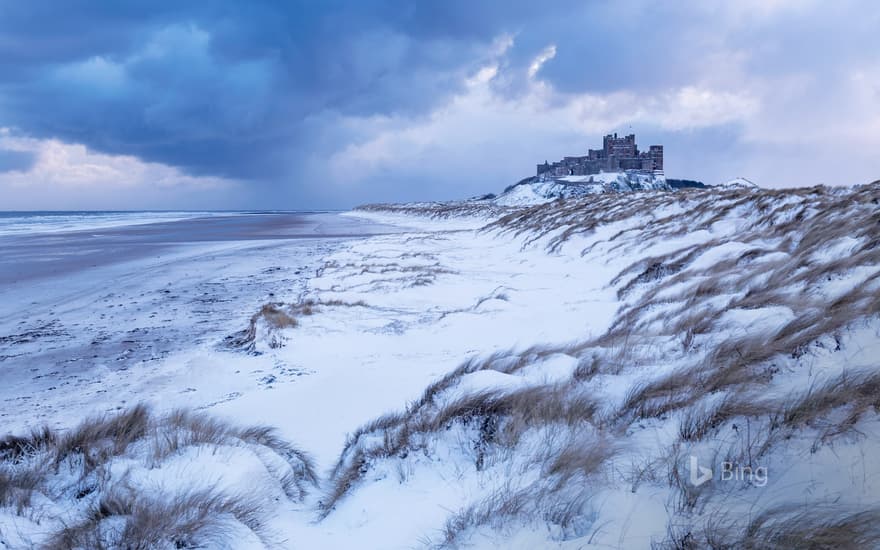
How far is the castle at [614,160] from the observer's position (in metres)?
120

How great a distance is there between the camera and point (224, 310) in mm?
10219

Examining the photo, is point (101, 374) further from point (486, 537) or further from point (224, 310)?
point (486, 537)

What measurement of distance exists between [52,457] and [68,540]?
1153 millimetres

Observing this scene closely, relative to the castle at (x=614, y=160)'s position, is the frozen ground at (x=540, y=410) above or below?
below

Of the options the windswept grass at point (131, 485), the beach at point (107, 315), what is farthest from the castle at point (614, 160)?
the windswept grass at point (131, 485)

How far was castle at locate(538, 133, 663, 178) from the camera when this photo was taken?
120 metres

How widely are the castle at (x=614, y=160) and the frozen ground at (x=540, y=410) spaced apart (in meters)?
122

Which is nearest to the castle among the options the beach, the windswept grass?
the beach

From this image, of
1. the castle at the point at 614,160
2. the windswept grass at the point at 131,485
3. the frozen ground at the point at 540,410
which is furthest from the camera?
the castle at the point at 614,160

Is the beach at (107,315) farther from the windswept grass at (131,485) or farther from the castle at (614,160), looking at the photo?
the castle at (614,160)

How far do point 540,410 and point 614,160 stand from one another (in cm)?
13328

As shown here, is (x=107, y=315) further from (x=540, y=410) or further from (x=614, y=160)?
(x=614, y=160)

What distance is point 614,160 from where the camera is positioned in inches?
4899

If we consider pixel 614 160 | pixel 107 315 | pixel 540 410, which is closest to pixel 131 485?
pixel 540 410
